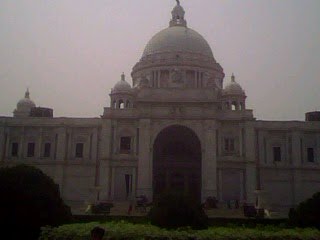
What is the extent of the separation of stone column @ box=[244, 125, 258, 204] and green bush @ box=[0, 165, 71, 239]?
30573 millimetres

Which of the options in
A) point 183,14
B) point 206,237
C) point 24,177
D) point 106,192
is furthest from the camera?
point 183,14

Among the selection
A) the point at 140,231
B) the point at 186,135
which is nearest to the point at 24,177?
the point at 140,231

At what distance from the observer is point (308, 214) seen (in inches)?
784

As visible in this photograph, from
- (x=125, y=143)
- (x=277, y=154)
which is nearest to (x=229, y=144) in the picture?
(x=277, y=154)

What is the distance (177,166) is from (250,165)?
7.97 meters

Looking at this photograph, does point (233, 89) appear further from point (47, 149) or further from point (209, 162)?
point (47, 149)

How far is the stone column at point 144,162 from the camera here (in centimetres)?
4588

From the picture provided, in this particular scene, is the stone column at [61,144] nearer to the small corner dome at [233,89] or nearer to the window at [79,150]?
the window at [79,150]

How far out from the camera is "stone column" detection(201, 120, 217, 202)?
4575 cm

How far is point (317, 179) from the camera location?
1991 inches

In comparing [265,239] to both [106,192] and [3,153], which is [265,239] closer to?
[106,192]

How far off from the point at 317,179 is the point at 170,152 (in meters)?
17.3

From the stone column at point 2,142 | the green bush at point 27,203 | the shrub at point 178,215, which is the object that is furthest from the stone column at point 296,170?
the green bush at point 27,203

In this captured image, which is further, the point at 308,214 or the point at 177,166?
the point at 177,166
